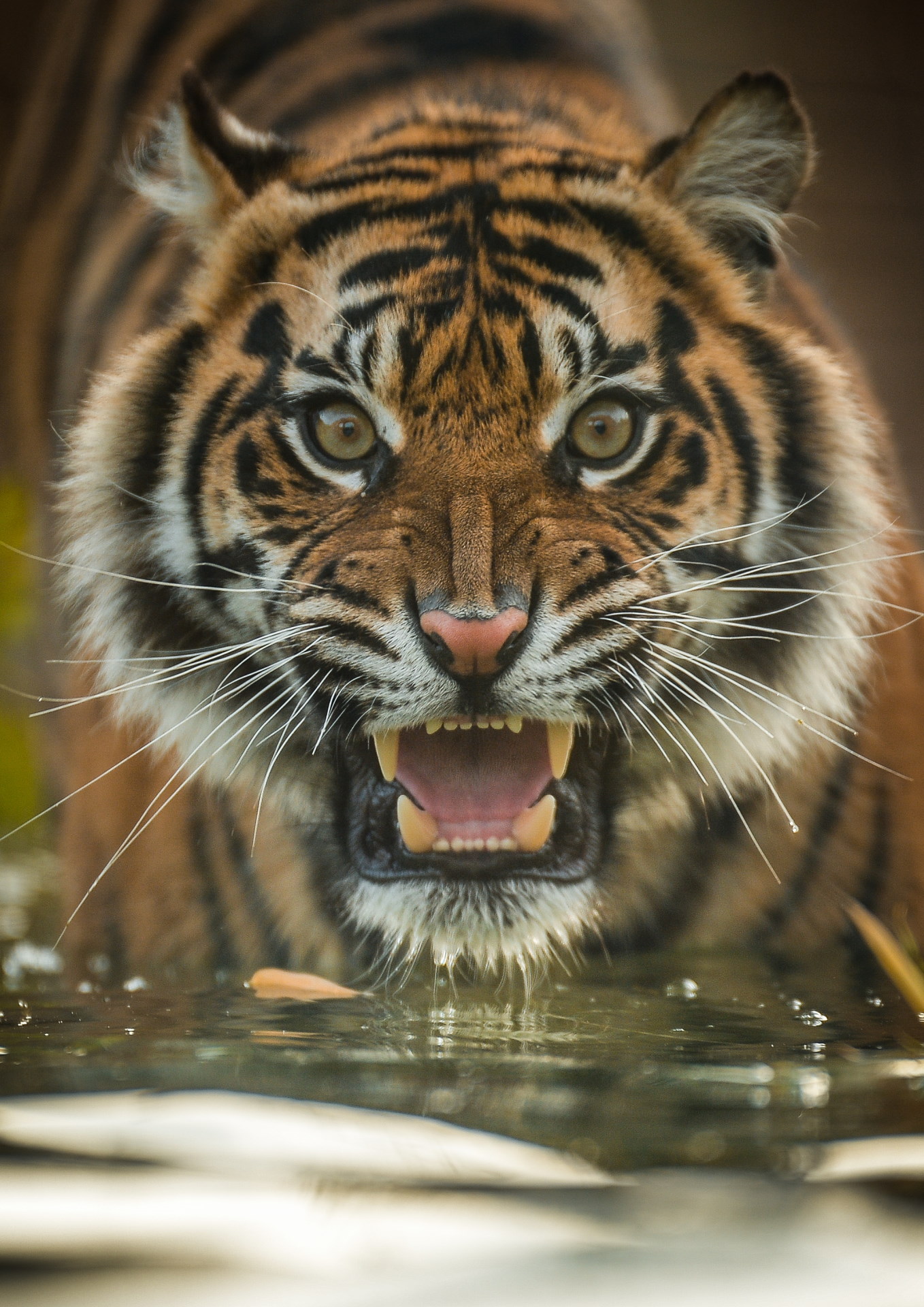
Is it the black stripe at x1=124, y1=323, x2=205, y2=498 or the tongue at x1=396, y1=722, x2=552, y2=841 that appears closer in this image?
the tongue at x1=396, y1=722, x2=552, y2=841

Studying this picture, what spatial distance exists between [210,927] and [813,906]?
65 cm

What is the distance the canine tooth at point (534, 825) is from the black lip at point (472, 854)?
0.01 meters

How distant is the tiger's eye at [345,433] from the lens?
131 cm

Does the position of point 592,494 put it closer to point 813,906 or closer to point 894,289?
point 813,906

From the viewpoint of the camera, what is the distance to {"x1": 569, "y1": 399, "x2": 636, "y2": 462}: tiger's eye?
4.29 ft

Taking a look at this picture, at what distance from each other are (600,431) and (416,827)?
0.40m

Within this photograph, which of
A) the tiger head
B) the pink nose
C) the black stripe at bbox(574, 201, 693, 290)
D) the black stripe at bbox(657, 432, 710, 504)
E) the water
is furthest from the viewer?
the black stripe at bbox(574, 201, 693, 290)

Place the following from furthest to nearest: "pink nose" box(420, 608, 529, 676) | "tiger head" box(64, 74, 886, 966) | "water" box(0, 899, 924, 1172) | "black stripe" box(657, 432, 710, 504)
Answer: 1. "black stripe" box(657, 432, 710, 504)
2. "tiger head" box(64, 74, 886, 966)
3. "pink nose" box(420, 608, 529, 676)
4. "water" box(0, 899, 924, 1172)

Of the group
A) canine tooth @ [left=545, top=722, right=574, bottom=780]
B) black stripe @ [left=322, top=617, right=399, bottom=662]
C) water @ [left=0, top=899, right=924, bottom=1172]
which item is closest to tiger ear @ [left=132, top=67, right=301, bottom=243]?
black stripe @ [left=322, top=617, right=399, bottom=662]

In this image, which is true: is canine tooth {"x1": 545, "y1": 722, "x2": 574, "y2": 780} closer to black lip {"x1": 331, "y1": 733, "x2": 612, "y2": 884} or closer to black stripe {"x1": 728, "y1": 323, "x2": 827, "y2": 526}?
black lip {"x1": 331, "y1": 733, "x2": 612, "y2": 884}

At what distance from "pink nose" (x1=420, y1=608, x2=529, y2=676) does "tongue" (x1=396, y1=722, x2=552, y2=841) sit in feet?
0.52

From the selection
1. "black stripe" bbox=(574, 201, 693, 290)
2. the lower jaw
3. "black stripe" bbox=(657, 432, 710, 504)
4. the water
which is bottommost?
the water

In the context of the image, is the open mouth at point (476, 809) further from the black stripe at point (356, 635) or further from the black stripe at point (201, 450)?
the black stripe at point (201, 450)

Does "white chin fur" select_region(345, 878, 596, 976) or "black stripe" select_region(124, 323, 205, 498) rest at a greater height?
"black stripe" select_region(124, 323, 205, 498)
